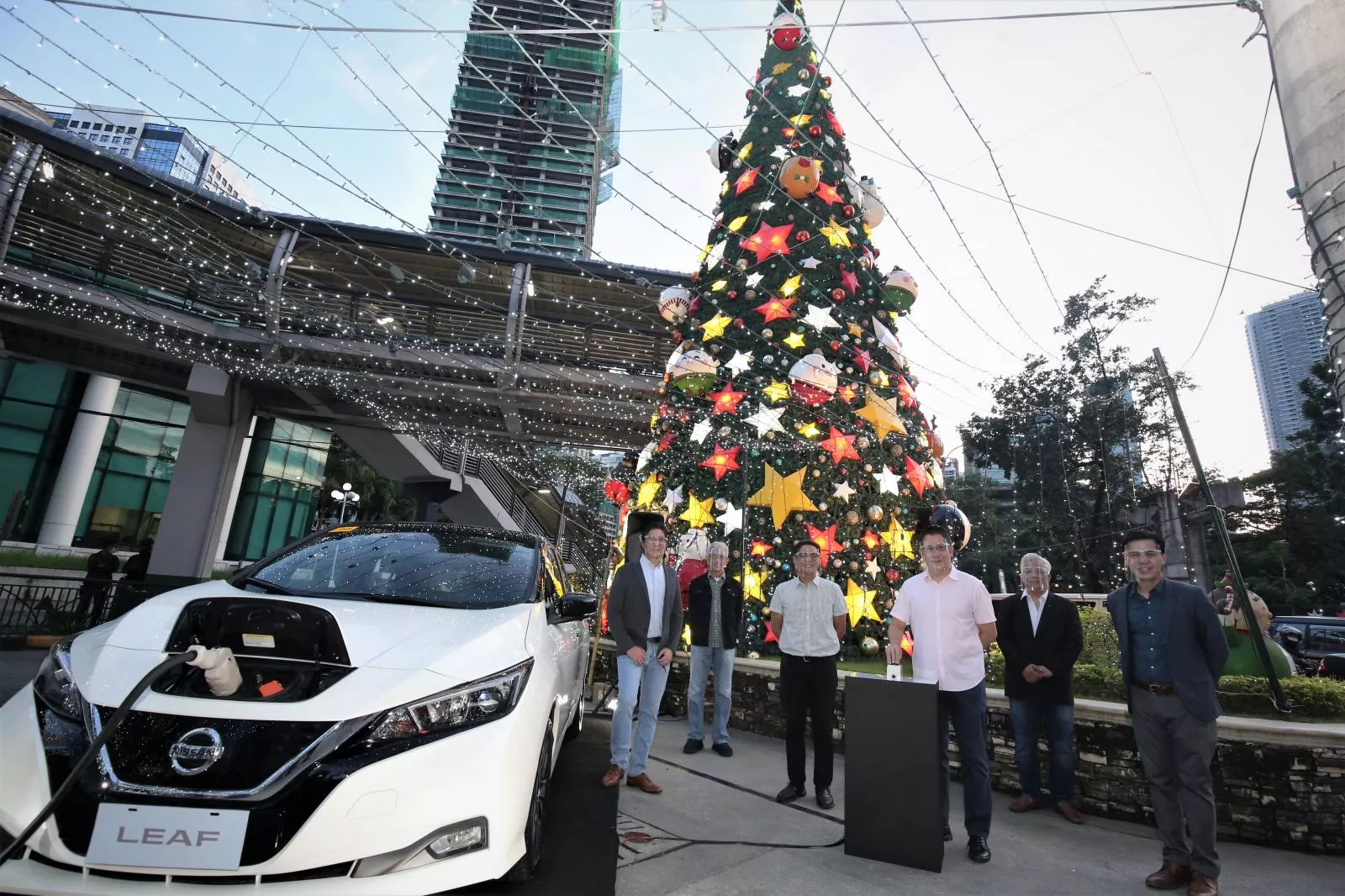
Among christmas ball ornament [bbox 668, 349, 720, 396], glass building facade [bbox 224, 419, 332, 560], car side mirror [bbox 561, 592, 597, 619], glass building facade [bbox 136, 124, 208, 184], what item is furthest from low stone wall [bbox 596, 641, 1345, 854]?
glass building facade [bbox 136, 124, 208, 184]

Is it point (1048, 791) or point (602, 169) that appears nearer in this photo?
point (1048, 791)

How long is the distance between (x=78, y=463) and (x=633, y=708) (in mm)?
22443

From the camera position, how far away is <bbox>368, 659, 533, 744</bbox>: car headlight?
1.95 m

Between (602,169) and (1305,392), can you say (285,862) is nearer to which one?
A: (602,169)

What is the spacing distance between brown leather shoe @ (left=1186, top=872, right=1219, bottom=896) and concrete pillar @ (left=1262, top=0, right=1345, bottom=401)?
3.06m

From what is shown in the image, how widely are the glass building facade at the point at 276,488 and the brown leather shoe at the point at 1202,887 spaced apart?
25179mm

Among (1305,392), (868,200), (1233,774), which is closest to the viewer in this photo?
(1233,774)

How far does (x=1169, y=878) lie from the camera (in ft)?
9.26

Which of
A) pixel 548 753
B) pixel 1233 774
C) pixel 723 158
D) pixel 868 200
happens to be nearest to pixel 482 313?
pixel 723 158

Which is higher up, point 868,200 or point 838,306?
point 868,200

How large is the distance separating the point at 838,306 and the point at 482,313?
413 inches

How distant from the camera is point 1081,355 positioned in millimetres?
24938

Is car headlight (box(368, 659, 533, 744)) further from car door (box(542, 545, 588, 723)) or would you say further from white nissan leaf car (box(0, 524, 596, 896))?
car door (box(542, 545, 588, 723))

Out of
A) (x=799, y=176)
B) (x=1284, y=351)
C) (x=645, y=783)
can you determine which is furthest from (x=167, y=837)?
(x=1284, y=351)
